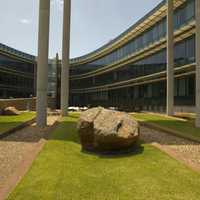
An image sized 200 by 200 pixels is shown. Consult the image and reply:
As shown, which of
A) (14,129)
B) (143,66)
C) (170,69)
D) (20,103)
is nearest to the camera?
(14,129)

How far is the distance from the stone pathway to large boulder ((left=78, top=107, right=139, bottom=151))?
191cm

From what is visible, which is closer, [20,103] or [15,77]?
[20,103]

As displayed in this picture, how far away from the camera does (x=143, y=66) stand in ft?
156

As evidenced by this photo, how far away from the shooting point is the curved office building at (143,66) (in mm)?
34469

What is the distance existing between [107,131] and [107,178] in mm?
2772

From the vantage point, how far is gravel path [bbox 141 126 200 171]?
9898 millimetres

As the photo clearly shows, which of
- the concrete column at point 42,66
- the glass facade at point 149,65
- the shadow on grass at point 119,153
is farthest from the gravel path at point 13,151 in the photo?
the glass facade at point 149,65

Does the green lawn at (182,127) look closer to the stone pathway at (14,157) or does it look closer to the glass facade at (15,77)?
the stone pathway at (14,157)

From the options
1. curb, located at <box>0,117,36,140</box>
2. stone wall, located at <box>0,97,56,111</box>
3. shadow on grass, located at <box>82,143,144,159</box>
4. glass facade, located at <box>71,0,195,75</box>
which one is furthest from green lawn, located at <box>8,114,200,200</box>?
glass facade, located at <box>71,0,195,75</box>

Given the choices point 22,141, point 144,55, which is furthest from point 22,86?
point 22,141

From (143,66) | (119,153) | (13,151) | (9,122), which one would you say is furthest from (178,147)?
(143,66)

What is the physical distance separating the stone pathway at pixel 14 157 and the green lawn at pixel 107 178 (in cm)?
27

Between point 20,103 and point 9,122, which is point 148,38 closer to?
point 20,103

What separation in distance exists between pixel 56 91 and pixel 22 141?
66.8m
